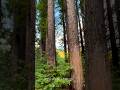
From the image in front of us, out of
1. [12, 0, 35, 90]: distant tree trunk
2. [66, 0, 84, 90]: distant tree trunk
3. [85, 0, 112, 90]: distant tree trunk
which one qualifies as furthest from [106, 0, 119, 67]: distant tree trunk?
[12, 0, 35, 90]: distant tree trunk

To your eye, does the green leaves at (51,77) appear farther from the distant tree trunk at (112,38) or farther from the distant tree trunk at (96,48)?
the distant tree trunk at (96,48)

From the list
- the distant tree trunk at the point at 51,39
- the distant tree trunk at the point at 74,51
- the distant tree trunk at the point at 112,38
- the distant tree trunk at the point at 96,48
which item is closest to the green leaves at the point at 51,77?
the distant tree trunk at the point at 74,51

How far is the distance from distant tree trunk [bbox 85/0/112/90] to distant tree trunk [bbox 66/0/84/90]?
744 centimetres

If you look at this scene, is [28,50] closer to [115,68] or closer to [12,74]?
[12,74]

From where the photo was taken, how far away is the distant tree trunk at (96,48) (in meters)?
7.98

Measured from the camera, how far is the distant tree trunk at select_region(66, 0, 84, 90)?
615 inches

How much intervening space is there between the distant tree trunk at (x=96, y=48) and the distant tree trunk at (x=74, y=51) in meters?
7.44

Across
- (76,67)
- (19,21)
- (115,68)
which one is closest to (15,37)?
(19,21)

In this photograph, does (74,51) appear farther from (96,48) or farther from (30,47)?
(30,47)

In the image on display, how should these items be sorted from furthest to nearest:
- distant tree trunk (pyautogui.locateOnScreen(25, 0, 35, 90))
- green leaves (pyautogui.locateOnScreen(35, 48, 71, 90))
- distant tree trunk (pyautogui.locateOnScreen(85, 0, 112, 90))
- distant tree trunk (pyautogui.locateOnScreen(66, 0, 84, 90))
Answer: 1. distant tree trunk (pyautogui.locateOnScreen(66, 0, 84, 90))
2. green leaves (pyautogui.locateOnScreen(35, 48, 71, 90))
3. distant tree trunk (pyautogui.locateOnScreen(85, 0, 112, 90))
4. distant tree trunk (pyautogui.locateOnScreen(25, 0, 35, 90))

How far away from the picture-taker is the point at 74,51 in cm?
1612

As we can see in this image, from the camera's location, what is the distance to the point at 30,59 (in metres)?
6.63

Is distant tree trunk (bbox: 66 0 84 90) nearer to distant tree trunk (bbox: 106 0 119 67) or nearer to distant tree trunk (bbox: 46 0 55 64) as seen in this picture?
distant tree trunk (bbox: 46 0 55 64)

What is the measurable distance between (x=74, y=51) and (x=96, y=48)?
8037 mm
